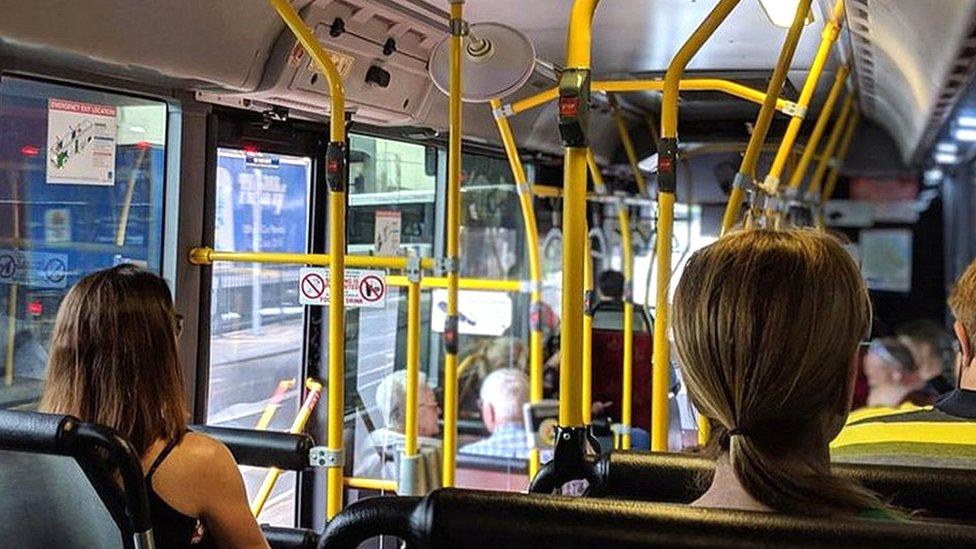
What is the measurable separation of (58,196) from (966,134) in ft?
18.7

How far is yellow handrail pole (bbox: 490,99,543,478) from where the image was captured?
3.42 metres

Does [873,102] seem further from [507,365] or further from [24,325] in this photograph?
[24,325]

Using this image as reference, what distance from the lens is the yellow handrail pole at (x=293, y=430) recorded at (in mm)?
2801

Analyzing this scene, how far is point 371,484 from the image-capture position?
3002mm

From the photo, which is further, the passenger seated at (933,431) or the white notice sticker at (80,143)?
the white notice sticker at (80,143)

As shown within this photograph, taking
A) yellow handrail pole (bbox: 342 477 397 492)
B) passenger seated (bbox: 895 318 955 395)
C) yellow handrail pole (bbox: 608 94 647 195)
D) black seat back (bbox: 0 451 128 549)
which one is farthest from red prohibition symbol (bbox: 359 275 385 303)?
passenger seated (bbox: 895 318 955 395)

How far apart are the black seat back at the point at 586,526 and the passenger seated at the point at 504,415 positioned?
3.51 m

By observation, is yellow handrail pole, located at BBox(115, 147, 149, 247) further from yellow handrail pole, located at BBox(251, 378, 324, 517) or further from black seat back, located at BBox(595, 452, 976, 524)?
black seat back, located at BBox(595, 452, 976, 524)

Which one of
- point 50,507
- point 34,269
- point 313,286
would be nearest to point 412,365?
point 313,286

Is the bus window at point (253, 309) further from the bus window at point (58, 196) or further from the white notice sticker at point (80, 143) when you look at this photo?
the white notice sticker at point (80, 143)

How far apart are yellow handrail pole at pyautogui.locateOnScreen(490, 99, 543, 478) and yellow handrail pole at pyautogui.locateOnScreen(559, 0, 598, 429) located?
1378 millimetres

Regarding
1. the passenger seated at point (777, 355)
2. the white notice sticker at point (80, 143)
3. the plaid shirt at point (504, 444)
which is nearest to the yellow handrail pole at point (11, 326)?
the white notice sticker at point (80, 143)

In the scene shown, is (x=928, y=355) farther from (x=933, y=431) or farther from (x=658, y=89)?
(x=933, y=431)

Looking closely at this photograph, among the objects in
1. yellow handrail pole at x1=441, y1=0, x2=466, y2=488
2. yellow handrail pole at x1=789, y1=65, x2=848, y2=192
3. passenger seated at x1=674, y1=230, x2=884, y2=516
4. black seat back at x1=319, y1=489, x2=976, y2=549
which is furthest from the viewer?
yellow handrail pole at x1=789, y1=65, x2=848, y2=192
